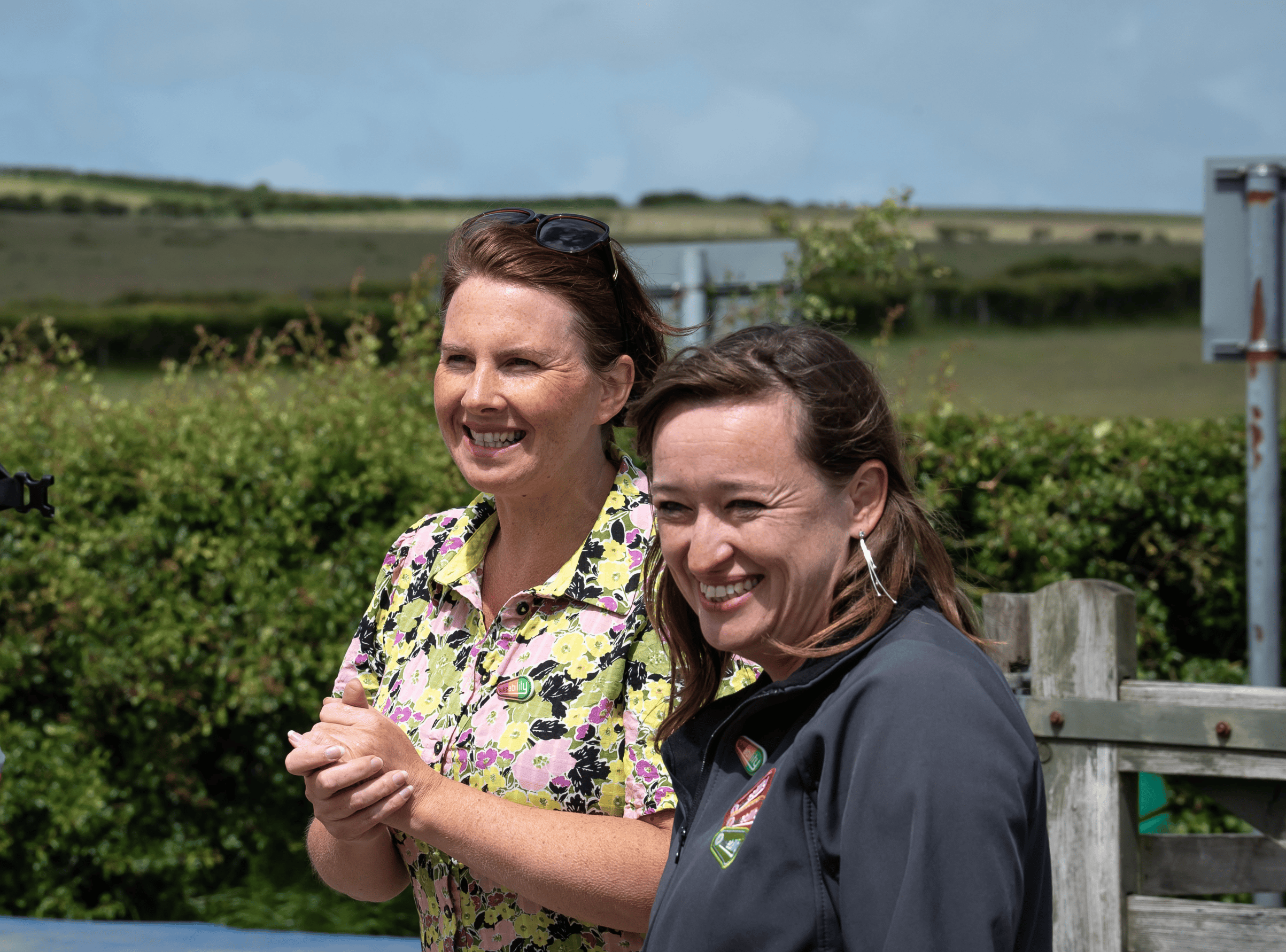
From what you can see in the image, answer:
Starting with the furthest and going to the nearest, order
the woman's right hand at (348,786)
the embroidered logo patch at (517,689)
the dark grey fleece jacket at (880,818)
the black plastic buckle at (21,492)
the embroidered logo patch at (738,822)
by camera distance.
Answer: the black plastic buckle at (21,492) < the embroidered logo patch at (517,689) < the woman's right hand at (348,786) < the embroidered logo patch at (738,822) < the dark grey fleece jacket at (880,818)

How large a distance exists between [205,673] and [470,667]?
3172 millimetres

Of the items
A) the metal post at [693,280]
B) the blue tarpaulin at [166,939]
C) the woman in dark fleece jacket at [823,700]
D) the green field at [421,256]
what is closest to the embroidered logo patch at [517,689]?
the woman in dark fleece jacket at [823,700]

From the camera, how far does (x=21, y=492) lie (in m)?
2.33

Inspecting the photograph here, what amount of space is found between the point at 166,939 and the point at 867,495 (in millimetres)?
3780

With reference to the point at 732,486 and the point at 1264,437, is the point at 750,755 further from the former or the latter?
the point at 1264,437

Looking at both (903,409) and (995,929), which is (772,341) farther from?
(903,409)

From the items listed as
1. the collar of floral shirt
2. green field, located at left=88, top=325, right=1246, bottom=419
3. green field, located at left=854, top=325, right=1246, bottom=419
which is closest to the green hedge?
the collar of floral shirt

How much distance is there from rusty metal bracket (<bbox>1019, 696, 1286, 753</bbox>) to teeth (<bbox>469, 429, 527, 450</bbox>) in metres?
1.42

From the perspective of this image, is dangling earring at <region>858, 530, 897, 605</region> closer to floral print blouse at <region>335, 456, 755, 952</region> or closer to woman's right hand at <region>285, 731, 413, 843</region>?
floral print blouse at <region>335, 456, 755, 952</region>

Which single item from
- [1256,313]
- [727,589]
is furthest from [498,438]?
[1256,313]

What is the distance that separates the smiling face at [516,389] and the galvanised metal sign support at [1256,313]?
270 cm

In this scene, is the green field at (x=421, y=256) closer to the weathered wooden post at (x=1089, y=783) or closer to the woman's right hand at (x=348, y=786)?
the weathered wooden post at (x=1089, y=783)

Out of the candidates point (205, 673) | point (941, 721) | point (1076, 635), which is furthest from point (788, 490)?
point (205, 673)

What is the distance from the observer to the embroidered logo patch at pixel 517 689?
182 cm
